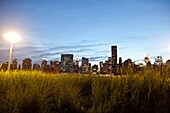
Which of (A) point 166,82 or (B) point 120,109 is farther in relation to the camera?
(A) point 166,82

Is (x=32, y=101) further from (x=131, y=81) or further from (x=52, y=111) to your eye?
(x=131, y=81)

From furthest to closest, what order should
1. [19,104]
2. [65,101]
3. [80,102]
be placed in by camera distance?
[80,102] → [65,101] → [19,104]

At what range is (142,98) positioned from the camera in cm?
707

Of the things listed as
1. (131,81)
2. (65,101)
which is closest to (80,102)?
(65,101)

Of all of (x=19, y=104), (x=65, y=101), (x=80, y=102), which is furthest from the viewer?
(x=80, y=102)

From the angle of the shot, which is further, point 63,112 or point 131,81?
point 131,81

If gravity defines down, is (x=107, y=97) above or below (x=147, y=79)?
below

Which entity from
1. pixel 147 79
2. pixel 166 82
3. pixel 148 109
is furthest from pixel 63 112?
pixel 166 82

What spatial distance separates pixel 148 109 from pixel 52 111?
260 centimetres

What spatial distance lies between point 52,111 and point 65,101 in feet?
1.45

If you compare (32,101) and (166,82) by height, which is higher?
(166,82)

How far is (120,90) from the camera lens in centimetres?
705

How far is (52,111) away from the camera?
22.1 feet

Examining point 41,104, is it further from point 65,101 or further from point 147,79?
point 147,79
